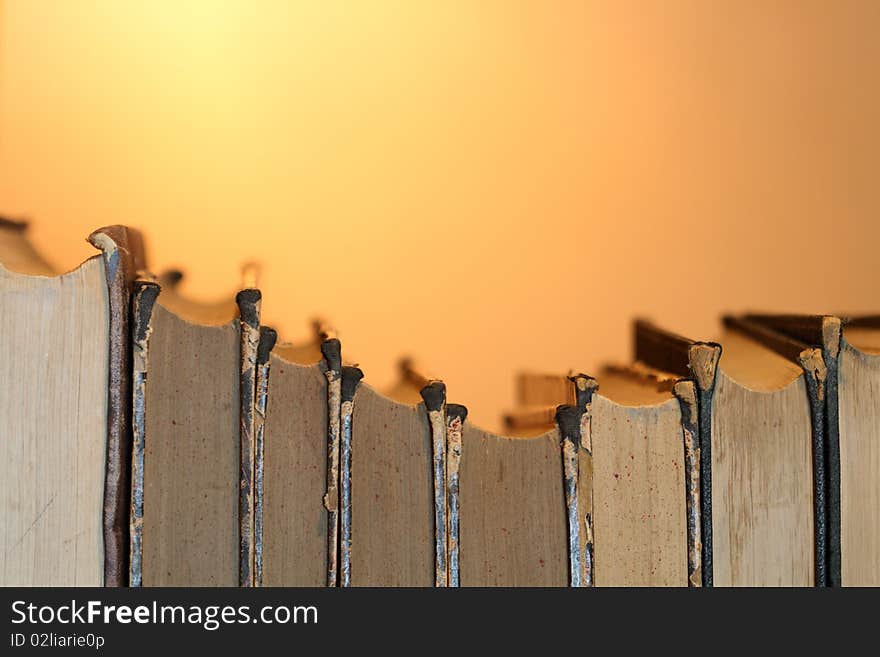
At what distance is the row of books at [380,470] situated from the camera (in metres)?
0.57

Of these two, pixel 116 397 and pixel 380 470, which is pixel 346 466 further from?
pixel 116 397

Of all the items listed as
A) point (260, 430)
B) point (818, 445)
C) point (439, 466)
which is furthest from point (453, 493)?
point (818, 445)

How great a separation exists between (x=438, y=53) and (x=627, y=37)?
7.8 inches

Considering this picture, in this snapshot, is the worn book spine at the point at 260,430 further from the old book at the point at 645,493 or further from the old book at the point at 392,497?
the old book at the point at 645,493

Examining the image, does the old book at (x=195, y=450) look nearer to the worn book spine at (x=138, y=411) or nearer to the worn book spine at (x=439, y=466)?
the worn book spine at (x=138, y=411)

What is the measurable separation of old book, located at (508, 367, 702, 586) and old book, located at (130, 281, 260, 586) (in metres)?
0.21

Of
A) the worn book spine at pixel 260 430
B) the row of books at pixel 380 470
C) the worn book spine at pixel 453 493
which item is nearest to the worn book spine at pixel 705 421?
the row of books at pixel 380 470

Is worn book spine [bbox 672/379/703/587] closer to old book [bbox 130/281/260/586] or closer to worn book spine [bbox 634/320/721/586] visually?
worn book spine [bbox 634/320/721/586]

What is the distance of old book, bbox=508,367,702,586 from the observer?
1.98 ft

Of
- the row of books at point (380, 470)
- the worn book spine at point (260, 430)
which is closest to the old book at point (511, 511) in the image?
the row of books at point (380, 470)

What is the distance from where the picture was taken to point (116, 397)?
58 centimetres

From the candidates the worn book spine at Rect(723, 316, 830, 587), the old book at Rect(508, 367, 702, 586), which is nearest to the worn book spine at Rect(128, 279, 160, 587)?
the old book at Rect(508, 367, 702, 586)

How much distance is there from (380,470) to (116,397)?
0.16 metres

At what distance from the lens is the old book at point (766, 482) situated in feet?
1.99
